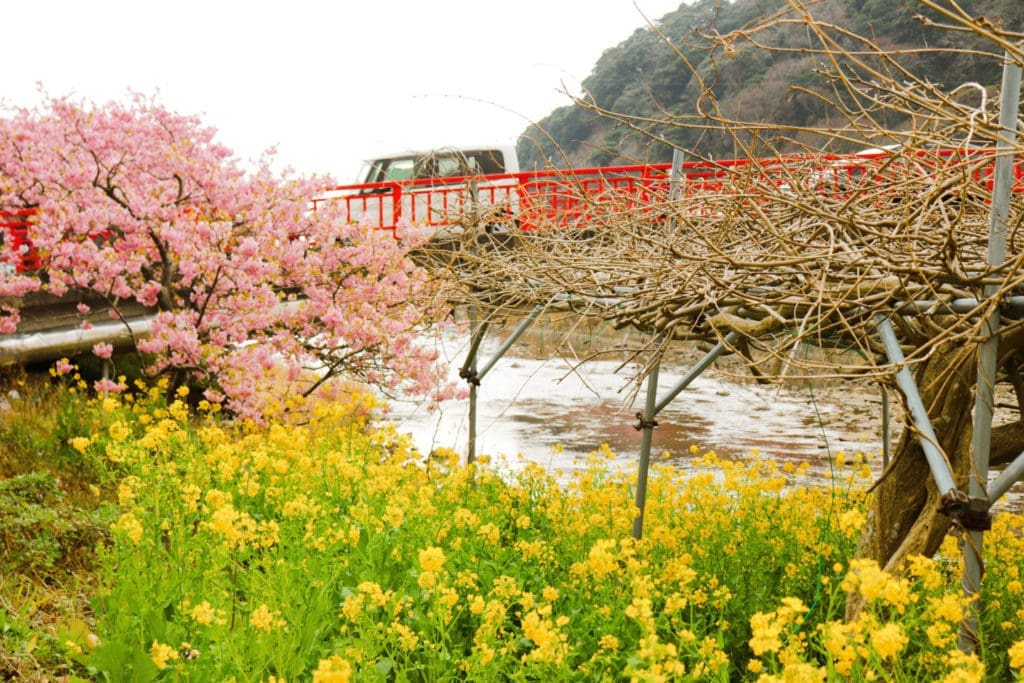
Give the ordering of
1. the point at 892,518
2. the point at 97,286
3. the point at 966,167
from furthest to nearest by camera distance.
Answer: the point at 97,286
the point at 892,518
the point at 966,167

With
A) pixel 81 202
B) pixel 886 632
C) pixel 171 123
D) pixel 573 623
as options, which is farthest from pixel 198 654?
pixel 171 123

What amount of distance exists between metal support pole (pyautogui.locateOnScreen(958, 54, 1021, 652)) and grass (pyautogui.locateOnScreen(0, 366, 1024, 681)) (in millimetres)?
135

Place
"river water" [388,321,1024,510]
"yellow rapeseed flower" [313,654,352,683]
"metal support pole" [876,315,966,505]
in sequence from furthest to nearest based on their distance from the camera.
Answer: "river water" [388,321,1024,510] < "metal support pole" [876,315,966,505] < "yellow rapeseed flower" [313,654,352,683]

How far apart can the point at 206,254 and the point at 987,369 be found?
802cm

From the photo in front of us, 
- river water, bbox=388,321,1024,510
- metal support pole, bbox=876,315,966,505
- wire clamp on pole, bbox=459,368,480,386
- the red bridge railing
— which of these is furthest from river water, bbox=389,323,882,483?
metal support pole, bbox=876,315,966,505

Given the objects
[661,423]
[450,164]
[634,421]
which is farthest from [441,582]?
[661,423]

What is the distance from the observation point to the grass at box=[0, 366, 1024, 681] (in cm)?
298

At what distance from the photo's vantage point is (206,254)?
954 centimetres

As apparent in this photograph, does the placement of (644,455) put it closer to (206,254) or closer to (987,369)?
(987,369)

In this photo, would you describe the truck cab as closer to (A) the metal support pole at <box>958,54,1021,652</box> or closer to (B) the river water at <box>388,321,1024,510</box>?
(B) the river water at <box>388,321,1024,510</box>

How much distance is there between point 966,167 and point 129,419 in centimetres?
774

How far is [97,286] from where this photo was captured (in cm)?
997

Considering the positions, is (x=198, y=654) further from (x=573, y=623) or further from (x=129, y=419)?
(x=129, y=419)

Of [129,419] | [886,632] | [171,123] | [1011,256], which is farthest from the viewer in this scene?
[171,123]
